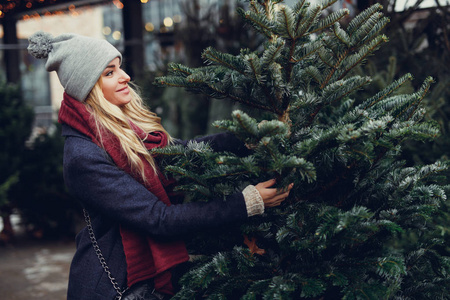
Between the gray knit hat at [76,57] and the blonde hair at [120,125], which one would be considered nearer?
the blonde hair at [120,125]

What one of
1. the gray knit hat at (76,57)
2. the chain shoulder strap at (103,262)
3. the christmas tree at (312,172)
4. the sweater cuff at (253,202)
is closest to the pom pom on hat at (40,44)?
the gray knit hat at (76,57)

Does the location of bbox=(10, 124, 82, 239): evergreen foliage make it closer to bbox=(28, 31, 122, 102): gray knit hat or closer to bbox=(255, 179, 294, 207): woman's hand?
bbox=(28, 31, 122, 102): gray knit hat

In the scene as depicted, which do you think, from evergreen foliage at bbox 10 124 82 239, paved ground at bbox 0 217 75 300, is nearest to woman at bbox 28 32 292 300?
paved ground at bbox 0 217 75 300

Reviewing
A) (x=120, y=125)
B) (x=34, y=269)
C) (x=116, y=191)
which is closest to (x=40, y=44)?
(x=120, y=125)

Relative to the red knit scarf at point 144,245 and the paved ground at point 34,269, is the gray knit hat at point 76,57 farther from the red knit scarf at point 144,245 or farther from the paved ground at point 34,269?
the paved ground at point 34,269

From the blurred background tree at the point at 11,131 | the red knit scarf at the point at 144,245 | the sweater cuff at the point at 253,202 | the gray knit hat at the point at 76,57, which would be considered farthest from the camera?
the blurred background tree at the point at 11,131

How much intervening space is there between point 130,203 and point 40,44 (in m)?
0.84

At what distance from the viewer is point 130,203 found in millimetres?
1682

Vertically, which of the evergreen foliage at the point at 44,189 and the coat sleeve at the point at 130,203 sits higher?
the coat sleeve at the point at 130,203

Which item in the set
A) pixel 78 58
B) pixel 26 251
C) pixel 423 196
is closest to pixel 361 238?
pixel 423 196

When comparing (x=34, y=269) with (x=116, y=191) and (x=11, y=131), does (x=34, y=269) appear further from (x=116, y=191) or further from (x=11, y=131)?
(x=116, y=191)

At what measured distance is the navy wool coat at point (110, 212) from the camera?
5.38 feet

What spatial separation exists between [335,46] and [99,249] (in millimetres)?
1242

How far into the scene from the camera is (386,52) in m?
3.71
